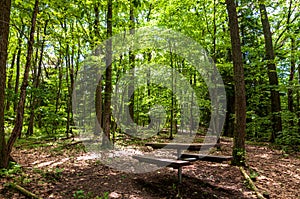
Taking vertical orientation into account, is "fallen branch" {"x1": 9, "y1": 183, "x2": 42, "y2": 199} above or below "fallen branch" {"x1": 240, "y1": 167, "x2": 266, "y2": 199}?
above

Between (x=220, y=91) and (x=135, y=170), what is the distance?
11.6 m

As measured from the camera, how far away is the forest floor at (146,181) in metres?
4.14

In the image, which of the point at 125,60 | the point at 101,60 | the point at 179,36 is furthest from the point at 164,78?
the point at 101,60

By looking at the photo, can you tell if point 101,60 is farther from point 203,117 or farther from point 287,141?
point 203,117

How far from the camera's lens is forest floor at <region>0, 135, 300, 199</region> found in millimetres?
4137

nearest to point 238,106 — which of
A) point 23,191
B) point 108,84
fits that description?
point 108,84

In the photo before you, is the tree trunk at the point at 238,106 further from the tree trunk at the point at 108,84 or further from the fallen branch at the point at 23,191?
the fallen branch at the point at 23,191

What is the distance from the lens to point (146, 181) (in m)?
4.80

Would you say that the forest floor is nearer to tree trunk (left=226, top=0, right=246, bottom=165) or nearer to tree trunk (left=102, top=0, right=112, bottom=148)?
tree trunk (left=226, top=0, right=246, bottom=165)

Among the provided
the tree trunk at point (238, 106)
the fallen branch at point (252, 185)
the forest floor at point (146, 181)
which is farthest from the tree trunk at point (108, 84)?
the fallen branch at point (252, 185)

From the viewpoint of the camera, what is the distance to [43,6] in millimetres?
6711

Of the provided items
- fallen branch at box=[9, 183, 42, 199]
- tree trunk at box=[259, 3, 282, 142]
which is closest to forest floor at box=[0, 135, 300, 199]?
fallen branch at box=[9, 183, 42, 199]

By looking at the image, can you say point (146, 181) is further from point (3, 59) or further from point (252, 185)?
point (3, 59)

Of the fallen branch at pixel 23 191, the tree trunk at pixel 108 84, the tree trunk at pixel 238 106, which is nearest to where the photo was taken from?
the fallen branch at pixel 23 191
